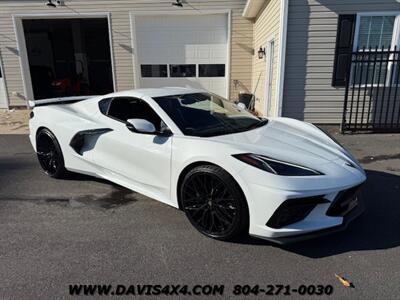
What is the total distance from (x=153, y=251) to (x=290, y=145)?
62.7 inches

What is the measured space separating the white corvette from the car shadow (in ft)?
0.89

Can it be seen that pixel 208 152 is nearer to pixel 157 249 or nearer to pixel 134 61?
pixel 157 249

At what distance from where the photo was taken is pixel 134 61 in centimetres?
1117

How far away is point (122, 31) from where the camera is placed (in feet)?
35.9

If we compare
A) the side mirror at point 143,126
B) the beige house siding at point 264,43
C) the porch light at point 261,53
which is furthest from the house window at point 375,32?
the side mirror at point 143,126

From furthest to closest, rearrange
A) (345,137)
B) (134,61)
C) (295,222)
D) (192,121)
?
(134,61) → (345,137) → (192,121) → (295,222)

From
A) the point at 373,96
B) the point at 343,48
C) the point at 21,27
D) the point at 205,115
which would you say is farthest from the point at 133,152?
the point at 21,27

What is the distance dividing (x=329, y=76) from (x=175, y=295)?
6711mm

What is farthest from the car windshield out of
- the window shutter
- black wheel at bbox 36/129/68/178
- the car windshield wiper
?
the window shutter

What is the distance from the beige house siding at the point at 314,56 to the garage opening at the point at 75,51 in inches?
463

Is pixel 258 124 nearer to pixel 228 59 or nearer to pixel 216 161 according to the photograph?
pixel 216 161

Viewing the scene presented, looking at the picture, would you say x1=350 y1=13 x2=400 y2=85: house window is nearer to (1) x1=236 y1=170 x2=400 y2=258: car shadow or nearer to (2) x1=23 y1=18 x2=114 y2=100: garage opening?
(1) x1=236 y1=170 x2=400 y2=258: car shadow

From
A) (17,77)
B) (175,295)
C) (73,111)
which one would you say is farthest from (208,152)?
(17,77)

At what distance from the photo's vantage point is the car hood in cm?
272
